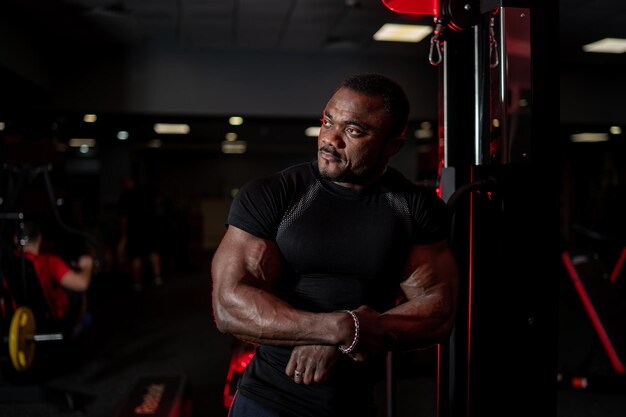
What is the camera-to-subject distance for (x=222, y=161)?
16.0m

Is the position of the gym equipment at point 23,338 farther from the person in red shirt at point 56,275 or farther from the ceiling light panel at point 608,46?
the ceiling light panel at point 608,46

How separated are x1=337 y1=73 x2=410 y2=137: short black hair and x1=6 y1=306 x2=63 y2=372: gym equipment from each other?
281cm

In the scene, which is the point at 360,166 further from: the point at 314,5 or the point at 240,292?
the point at 314,5

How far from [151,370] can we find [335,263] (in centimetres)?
303

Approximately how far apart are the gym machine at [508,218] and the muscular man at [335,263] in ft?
0.97

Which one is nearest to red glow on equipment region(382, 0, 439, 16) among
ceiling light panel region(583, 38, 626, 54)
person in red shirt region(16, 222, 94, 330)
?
person in red shirt region(16, 222, 94, 330)

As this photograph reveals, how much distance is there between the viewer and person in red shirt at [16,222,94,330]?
11.7 feet

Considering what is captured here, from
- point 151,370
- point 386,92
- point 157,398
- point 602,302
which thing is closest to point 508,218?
point 386,92

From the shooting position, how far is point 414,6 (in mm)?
1596

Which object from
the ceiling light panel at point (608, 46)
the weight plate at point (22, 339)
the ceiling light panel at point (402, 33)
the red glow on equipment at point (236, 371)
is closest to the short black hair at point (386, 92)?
the red glow on equipment at point (236, 371)

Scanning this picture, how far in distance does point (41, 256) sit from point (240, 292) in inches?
116

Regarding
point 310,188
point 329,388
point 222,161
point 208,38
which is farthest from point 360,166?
point 222,161

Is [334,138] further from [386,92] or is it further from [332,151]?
[386,92]

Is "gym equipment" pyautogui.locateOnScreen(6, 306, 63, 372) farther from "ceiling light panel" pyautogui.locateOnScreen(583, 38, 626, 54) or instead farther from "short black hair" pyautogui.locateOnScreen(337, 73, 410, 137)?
"ceiling light panel" pyautogui.locateOnScreen(583, 38, 626, 54)
